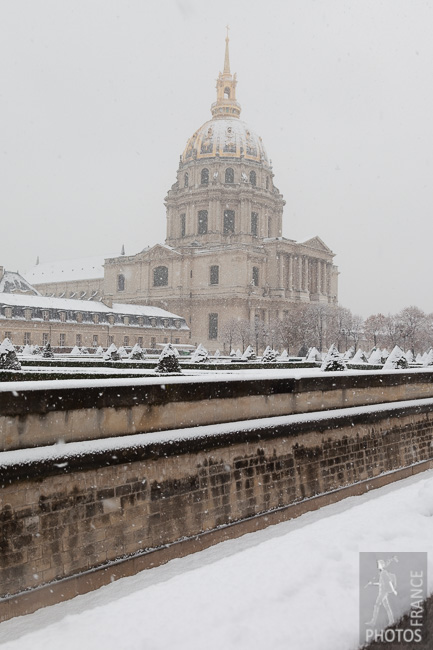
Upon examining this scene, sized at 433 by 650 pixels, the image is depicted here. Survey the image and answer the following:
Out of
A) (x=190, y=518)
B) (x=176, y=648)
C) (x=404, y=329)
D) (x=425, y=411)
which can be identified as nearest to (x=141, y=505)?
(x=190, y=518)

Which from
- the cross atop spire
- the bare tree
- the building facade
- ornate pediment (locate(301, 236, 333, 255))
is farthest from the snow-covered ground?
the cross atop spire

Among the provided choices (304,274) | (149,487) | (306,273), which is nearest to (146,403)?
(149,487)

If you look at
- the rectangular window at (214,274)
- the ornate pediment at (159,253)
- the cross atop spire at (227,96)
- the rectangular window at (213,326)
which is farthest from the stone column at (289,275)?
the cross atop spire at (227,96)

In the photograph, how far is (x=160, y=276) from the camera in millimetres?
91375

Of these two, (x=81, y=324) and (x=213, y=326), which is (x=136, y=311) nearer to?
(x=81, y=324)

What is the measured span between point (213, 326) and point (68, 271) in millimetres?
40919

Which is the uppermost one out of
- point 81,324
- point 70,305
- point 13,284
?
point 13,284

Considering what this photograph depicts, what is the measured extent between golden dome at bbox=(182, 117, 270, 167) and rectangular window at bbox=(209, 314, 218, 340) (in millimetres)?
27013

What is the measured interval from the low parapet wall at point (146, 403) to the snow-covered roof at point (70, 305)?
54.8 m

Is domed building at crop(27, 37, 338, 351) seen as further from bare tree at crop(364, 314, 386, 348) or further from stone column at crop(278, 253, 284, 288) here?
bare tree at crop(364, 314, 386, 348)

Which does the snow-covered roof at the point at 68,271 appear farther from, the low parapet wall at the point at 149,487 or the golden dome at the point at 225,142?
the low parapet wall at the point at 149,487

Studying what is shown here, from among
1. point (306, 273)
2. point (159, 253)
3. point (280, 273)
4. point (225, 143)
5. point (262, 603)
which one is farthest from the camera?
point (225, 143)

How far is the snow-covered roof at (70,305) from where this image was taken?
63656 mm

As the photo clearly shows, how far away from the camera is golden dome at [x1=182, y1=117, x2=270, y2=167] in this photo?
94438 mm
